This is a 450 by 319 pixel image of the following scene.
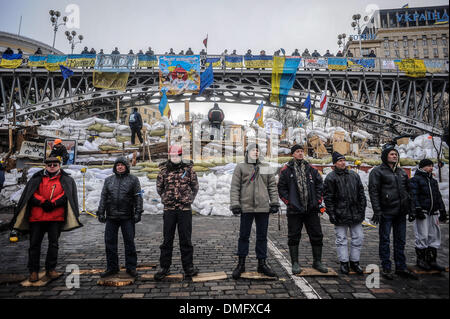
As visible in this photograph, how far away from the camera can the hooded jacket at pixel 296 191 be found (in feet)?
10.9

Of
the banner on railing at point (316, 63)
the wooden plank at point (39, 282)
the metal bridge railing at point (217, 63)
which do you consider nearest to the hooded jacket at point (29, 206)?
the wooden plank at point (39, 282)

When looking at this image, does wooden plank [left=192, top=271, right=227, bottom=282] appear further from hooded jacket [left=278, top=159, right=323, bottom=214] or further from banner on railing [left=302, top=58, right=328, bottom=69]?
banner on railing [left=302, top=58, right=328, bottom=69]

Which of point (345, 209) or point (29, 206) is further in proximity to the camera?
point (345, 209)

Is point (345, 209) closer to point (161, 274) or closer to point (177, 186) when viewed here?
point (177, 186)

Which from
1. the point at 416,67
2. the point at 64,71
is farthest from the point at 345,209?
the point at 64,71

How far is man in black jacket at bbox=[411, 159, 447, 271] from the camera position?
3207 mm

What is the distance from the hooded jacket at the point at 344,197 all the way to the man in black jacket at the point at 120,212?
276cm

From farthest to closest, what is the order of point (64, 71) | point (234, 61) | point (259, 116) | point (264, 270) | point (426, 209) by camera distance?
point (234, 61) < point (64, 71) < point (259, 116) < point (426, 209) < point (264, 270)

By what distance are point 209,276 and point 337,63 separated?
24.3 m

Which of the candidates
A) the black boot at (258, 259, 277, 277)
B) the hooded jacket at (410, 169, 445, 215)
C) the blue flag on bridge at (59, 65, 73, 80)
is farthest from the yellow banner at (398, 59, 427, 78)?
the blue flag on bridge at (59, 65, 73, 80)

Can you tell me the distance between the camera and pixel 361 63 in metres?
20.6

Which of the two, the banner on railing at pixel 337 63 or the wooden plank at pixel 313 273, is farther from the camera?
the banner on railing at pixel 337 63

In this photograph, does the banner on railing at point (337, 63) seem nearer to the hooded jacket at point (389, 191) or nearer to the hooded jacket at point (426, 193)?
the hooded jacket at point (426, 193)

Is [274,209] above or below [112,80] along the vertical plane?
below
